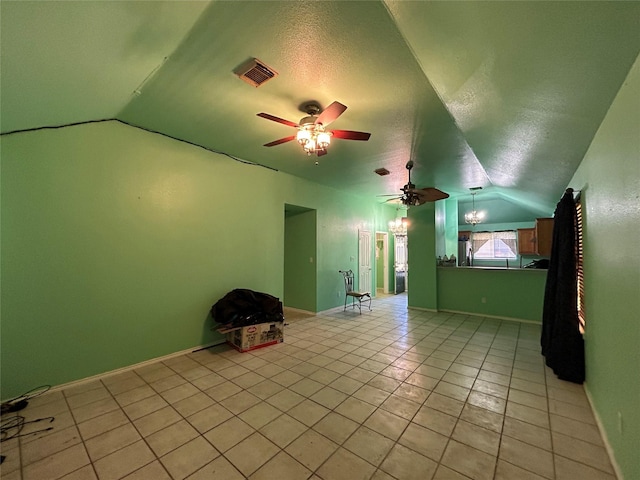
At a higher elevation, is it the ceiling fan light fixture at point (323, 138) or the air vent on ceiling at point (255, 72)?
the air vent on ceiling at point (255, 72)

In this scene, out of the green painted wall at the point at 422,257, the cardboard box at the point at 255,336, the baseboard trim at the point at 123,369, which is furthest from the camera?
the green painted wall at the point at 422,257

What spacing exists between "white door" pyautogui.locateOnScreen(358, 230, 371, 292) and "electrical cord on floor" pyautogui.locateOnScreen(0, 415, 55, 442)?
221 inches

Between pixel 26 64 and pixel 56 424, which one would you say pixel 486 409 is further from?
pixel 26 64

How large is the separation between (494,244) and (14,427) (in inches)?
403

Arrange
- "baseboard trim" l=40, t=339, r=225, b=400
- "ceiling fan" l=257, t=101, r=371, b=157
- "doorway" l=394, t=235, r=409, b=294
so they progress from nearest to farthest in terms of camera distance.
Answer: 1. "ceiling fan" l=257, t=101, r=371, b=157
2. "baseboard trim" l=40, t=339, r=225, b=400
3. "doorway" l=394, t=235, r=409, b=294

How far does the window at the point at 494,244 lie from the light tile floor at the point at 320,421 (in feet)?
18.1

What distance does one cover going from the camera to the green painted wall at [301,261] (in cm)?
558

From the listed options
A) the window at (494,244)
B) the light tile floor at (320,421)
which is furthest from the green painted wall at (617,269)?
the window at (494,244)

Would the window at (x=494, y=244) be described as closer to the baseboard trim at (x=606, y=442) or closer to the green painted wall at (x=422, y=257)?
the green painted wall at (x=422, y=257)

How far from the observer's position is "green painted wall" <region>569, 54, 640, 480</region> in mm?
1311

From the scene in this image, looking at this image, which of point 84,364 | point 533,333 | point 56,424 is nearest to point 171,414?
point 56,424

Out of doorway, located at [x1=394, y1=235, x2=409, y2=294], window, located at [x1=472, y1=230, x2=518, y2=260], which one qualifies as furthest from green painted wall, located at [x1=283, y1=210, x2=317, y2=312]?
window, located at [x1=472, y1=230, x2=518, y2=260]

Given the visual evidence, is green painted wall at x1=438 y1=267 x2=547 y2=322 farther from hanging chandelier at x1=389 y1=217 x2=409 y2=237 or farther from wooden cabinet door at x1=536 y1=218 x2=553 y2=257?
hanging chandelier at x1=389 y1=217 x2=409 y2=237

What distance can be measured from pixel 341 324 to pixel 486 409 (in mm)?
2786
